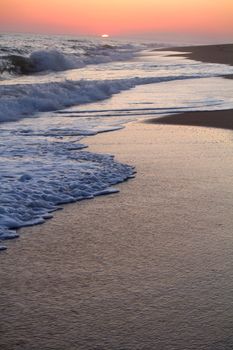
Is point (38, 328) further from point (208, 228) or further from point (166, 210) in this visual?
point (166, 210)

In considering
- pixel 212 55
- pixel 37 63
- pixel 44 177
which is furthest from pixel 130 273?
pixel 212 55

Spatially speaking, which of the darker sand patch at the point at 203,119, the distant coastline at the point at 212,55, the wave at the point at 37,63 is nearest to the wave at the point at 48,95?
the darker sand patch at the point at 203,119

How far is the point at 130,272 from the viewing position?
3973mm

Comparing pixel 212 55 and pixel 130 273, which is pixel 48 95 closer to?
pixel 130 273

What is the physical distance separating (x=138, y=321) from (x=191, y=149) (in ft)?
18.0

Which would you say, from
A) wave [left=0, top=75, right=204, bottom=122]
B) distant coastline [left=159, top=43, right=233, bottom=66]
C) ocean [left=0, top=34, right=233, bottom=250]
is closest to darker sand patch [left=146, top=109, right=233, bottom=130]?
ocean [left=0, top=34, right=233, bottom=250]

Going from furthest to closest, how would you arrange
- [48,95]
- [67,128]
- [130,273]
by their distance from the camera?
[48,95] < [67,128] < [130,273]

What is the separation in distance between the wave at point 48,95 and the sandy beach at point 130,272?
319 inches

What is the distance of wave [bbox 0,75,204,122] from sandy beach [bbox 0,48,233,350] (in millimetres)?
8101

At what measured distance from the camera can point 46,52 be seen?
34.4 metres

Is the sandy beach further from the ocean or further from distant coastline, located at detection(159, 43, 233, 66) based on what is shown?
distant coastline, located at detection(159, 43, 233, 66)

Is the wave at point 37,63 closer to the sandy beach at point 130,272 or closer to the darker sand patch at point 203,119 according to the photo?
the darker sand patch at point 203,119

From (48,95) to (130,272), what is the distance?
12.4 metres

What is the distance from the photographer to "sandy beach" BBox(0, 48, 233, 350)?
10.3ft
